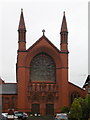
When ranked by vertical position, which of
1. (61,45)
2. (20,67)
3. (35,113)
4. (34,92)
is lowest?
(35,113)

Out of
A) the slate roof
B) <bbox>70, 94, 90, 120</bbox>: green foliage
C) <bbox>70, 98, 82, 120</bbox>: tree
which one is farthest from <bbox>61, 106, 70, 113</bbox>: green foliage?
<bbox>70, 98, 82, 120</bbox>: tree

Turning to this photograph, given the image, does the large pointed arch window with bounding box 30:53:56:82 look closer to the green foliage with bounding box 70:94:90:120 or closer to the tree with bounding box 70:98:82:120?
the green foliage with bounding box 70:94:90:120

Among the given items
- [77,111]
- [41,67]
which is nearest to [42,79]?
[41,67]

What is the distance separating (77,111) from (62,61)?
106 ft

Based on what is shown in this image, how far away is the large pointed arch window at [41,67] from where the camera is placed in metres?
78.6

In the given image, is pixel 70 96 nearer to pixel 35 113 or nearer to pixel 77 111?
pixel 35 113

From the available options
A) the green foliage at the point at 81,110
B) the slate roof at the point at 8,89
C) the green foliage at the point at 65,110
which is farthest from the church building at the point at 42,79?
the green foliage at the point at 81,110

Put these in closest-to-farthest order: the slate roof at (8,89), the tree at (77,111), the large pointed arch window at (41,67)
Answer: the tree at (77,111) < the large pointed arch window at (41,67) < the slate roof at (8,89)

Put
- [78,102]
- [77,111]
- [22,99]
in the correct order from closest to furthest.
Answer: [77,111]
[78,102]
[22,99]

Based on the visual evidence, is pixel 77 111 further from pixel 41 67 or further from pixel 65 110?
pixel 41 67

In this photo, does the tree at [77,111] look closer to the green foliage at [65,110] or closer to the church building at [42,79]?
the green foliage at [65,110]

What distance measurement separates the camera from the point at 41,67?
78.7 meters

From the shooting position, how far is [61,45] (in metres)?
79.1

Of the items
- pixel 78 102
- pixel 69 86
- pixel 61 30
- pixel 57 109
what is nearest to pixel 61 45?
pixel 61 30
